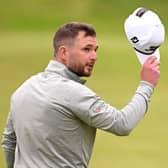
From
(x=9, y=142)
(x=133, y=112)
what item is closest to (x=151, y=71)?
(x=133, y=112)

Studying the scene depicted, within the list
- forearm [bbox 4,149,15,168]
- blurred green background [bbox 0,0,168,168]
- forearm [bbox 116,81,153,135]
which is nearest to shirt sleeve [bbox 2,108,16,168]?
forearm [bbox 4,149,15,168]

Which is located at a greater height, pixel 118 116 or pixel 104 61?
pixel 104 61

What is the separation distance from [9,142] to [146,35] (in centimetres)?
56

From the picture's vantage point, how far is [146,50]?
7.41 ft

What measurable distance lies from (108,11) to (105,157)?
3.87 m

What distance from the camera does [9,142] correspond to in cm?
234

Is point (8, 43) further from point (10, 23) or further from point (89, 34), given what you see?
point (89, 34)

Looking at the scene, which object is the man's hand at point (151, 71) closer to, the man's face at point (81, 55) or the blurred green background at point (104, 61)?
the man's face at point (81, 55)

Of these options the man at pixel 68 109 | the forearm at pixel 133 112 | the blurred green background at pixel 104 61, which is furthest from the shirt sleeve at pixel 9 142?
the blurred green background at pixel 104 61

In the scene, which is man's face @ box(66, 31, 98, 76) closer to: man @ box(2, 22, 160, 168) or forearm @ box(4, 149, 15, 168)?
man @ box(2, 22, 160, 168)

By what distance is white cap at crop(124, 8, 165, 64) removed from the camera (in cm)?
225

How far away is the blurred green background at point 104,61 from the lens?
4441 millimetres

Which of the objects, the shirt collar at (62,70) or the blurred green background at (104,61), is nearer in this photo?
the shirt collar at (62,70)

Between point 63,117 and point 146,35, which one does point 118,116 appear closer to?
point 63,117
